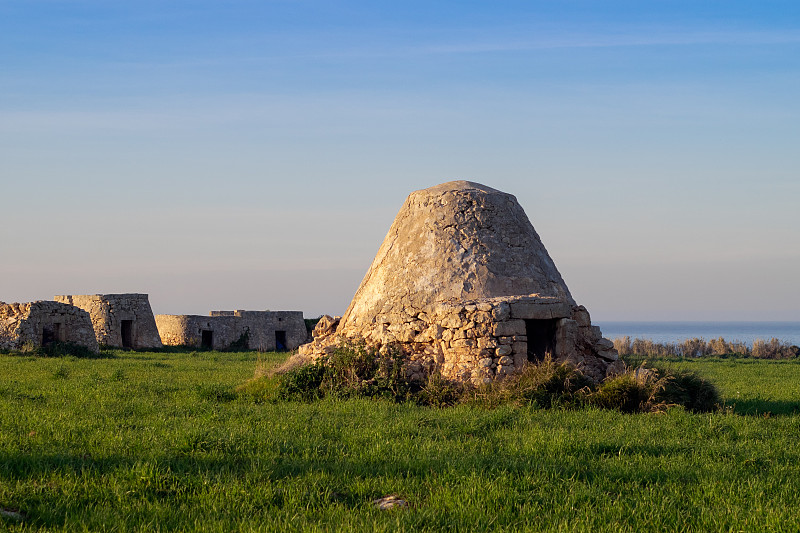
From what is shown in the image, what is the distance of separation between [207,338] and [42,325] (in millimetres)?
8691

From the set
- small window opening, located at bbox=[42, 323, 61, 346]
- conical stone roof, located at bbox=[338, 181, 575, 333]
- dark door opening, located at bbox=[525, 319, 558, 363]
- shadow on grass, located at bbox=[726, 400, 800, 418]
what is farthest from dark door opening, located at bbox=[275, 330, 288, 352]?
shadow on grass, located at bbox=[726, 400, 800, 418]

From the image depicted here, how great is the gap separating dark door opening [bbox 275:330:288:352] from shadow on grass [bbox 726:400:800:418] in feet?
77.0

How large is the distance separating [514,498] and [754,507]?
1.71m

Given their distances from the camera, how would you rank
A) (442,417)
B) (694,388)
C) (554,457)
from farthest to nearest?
(694,388), (442,417), (554,457)

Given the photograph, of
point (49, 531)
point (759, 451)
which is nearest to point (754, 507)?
point (759, 451)

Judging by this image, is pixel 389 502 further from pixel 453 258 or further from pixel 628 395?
pixel 453 258

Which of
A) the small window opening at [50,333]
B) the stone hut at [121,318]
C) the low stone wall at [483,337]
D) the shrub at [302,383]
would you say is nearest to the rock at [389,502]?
the low stone wall at [483,337]

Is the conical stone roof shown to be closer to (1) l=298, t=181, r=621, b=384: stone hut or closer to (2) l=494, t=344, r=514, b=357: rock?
(1) l=298, t=181, r=621, b=384: stone hut

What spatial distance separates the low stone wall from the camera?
10891mm

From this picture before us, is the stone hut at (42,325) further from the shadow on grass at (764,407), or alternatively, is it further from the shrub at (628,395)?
the shadow on grass at (764,407)

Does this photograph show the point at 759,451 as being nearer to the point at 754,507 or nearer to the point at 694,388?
the point at 754,507

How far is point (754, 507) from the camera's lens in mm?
5523

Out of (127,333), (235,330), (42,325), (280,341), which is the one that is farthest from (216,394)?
(280,341)

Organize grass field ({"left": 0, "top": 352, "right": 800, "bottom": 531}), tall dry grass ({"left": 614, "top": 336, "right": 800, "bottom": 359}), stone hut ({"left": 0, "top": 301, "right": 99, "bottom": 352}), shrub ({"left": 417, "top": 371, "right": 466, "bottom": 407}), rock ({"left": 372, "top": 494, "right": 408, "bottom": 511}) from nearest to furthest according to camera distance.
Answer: grass field ({"left": 0, "top": 352, "right": 800, "bottom": 531})
rock ({"left": 372, "top": 494, "right": 408, "bottom": 511})
shrub ({"left": 417, "top": 371, "right": 466, "bottom": 407})
stone hut ({"left": 0, "top": 301, "right": 99, "bottom": 352})
tall dry grass ({"left": 614, "top": 336, "right": 800, "bottom": 359})
